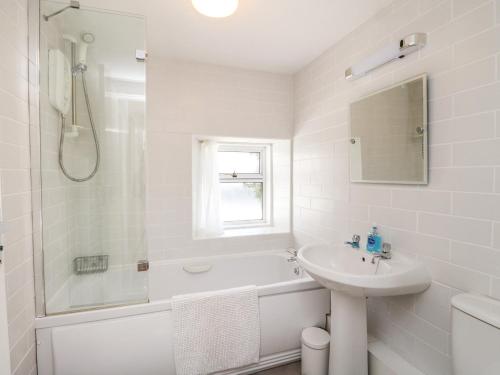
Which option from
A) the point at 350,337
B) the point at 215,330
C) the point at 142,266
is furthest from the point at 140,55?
the point at 350,337

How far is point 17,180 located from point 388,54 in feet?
6.81

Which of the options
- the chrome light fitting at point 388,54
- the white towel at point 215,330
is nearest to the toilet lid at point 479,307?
the white towel at point 215,330

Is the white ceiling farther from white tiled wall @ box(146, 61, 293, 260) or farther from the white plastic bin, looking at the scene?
the white plastic bin

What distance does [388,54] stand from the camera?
1.54m

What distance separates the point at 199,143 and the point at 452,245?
219 centimetres

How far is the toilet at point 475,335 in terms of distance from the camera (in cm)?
97

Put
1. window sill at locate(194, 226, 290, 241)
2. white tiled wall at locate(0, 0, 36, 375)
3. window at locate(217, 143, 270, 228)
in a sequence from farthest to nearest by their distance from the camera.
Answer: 1. window at locate(217, 143, 270, 228)
2. window sill at locate(194, 226, 290, 241)
3. white tiled wall at locate(0, 0, 36, 375)

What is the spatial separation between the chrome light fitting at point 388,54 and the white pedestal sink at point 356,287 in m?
1.16

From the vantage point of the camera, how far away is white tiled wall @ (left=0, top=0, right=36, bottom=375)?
1.11 metres

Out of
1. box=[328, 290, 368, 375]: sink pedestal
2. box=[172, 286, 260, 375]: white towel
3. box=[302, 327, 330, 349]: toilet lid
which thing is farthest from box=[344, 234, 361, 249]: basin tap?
box=[172, 286, 260, 375]: white towel

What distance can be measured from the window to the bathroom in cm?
73

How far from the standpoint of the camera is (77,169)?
63.8 inches

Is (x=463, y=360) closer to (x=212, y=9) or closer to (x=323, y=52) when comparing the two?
(x=212, y=9)

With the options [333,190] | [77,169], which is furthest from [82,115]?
[333,190]
